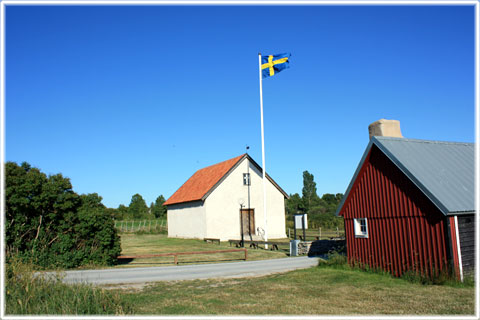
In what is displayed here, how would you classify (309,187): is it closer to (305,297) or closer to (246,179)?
(246,179)

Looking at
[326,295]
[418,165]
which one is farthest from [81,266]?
[418,165]

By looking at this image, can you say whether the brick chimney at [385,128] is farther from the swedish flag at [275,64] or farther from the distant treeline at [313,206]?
the distant treeline at [313,206]

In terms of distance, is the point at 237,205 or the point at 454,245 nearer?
the point at 454,245

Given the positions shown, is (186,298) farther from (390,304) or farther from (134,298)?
(390,304)

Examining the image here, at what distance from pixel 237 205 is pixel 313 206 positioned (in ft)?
146

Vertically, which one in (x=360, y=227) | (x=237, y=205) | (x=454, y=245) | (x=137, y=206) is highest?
(x=237, y=205)

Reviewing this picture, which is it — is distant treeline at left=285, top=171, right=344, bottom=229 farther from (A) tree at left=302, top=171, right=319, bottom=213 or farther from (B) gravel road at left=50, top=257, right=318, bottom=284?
(B) gravel road at left=50, top=257, right=318, bottom=284

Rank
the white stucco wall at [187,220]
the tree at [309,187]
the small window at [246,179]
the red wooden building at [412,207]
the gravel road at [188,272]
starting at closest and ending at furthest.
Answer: the red wooden building at [412,207], the gravel road at [188,272], the white stucco wall at [187,220], the small window at [246,179], the tree at [309,187]

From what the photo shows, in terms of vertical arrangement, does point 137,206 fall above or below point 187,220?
above

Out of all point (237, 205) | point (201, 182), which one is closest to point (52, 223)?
point (237, 205)

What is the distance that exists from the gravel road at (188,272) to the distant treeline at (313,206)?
27.9 m

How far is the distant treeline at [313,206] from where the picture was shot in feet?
156

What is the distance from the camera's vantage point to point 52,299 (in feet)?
27.4

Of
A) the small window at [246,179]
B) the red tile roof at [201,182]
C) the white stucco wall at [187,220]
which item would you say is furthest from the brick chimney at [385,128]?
the white stucco wall at [187,220]
